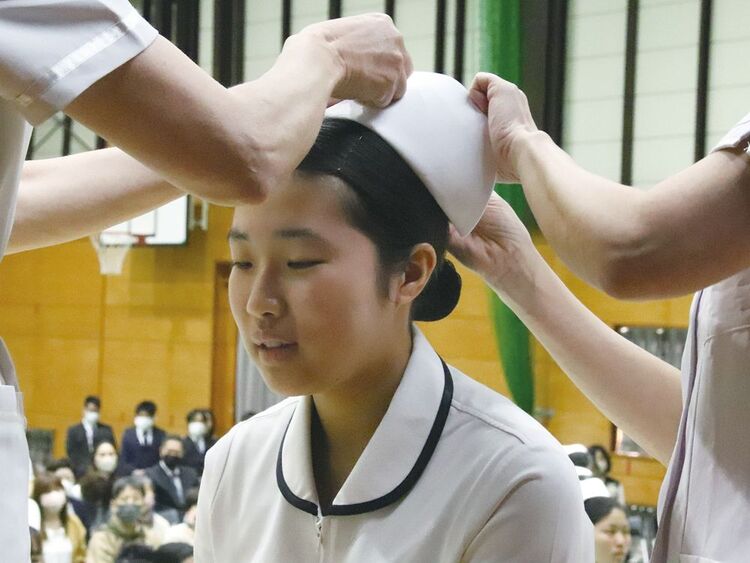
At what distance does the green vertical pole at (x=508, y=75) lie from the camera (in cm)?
755

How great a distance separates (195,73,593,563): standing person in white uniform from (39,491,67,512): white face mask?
4.45 m

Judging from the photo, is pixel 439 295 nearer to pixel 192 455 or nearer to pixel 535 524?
pixel 535 524

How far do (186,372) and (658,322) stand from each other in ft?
14.7

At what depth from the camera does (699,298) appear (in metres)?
1.16

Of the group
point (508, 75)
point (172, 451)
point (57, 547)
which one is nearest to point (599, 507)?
point (57, 547)

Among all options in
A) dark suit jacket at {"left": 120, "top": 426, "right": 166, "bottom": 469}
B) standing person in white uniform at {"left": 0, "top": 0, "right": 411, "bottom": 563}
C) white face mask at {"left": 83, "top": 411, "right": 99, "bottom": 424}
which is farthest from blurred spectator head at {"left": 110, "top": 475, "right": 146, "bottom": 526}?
standing person in white uniform at {"left": 0, "top": 0, "right": 411, "bottom": 563}

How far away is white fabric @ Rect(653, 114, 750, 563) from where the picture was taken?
3.45 ft

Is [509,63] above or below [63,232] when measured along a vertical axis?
above

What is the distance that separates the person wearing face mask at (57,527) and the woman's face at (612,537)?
2779 millimetres

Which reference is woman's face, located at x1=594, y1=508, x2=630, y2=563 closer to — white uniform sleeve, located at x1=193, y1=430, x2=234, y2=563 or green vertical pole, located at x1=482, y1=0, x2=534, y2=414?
white uniform sleeve, located at x1=193, y1=430, x2=234, y2=563

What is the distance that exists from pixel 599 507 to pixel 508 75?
161 inches

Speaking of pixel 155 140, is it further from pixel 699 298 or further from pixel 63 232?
pixel 699 298

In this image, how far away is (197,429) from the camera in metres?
8.24

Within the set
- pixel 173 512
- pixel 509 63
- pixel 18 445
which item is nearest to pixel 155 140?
pixel 18 445
